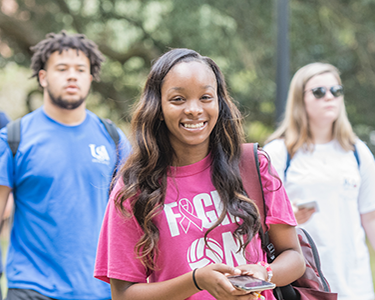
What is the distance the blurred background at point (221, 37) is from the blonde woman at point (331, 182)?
19.4 feet

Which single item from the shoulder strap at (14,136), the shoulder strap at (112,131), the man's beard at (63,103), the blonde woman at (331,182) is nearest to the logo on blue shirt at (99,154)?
the shoulder strap at (112,131)

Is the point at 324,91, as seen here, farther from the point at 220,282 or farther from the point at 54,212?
the point at 220,282

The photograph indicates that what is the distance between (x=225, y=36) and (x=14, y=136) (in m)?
7.19

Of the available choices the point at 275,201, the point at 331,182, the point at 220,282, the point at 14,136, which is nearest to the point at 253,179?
the point at 275,201

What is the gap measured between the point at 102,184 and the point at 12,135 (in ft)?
2.32

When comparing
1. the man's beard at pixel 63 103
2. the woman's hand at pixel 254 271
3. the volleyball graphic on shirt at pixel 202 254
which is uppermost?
the man's beard at pixel 63 103

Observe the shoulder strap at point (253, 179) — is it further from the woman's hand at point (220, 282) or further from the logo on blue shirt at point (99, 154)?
the logo on blue shirt at point (99, 154)

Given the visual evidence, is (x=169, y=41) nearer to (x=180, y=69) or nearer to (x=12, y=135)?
(x=12, y=135)

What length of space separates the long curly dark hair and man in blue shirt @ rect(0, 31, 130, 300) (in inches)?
37.5

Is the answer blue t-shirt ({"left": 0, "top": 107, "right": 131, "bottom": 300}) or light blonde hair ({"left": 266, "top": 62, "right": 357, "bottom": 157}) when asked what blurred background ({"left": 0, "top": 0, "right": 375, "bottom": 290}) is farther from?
blue t-shirt ({"left": 0, "top": 107, "right": 131, "bottom": 300})

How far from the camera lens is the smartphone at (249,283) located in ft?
5.45

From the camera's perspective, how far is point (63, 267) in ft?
10.7

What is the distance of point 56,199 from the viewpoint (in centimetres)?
335

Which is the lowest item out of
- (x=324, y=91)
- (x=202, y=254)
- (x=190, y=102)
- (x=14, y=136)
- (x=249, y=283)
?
(x=249, y=283)
